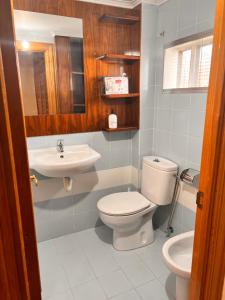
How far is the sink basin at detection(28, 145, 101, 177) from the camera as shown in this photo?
166 centimetres

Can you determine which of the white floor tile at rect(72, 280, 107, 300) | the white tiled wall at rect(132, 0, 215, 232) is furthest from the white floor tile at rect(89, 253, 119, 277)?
the white tiled wall at rect(132, 0, 215, 232)

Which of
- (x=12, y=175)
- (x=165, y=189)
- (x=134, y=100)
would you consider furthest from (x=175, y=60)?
(x=12, y=175)

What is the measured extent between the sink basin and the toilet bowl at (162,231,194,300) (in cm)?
82

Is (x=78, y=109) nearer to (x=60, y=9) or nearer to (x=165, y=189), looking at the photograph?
(x=60, y=9)

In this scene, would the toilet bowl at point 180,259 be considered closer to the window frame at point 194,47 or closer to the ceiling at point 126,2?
the window frame at point 194,47

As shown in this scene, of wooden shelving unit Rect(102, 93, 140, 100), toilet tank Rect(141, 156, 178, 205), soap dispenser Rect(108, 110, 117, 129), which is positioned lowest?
toilet tank Rect(141, 156, 178, 205)

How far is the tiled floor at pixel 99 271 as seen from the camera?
162 centimetres

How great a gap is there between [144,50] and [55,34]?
0.78 meters

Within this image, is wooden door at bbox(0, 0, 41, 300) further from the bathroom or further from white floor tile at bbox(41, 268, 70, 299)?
white floor tile at bbox(41, 268, 70, 299)

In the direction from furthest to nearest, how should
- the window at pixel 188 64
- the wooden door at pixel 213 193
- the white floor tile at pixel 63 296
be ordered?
1. the window at pixel 188 64
2. the white floor tile at pixel 63 296
3. the wooden door at pixel 213 193

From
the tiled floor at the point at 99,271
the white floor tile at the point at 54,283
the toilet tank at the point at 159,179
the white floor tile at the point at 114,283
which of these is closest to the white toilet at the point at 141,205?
the toilet tank at the point at 159,179

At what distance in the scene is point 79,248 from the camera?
2.09m

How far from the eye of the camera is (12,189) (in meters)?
Result: 0.57

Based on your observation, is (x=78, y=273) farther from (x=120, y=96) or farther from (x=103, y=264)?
(x=120, y=96)
